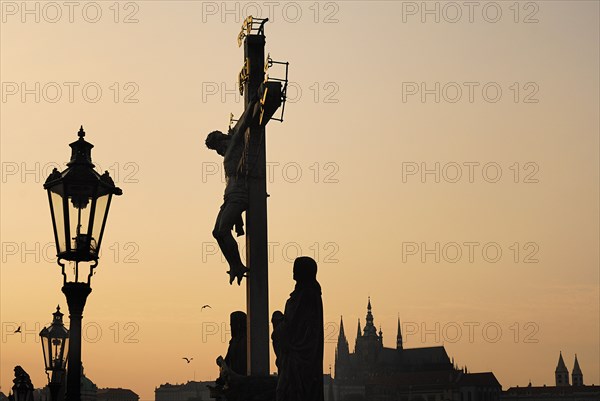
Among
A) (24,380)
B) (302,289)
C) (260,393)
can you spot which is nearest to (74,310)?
(302,289)

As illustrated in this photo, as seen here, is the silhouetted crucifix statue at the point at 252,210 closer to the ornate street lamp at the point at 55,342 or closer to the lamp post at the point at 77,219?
the ornate street lamp at the point at 55,342

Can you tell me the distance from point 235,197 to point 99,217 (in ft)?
18.9

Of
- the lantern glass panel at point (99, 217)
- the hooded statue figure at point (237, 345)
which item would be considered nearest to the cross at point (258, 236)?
the hooded statue figure at point (237, 345)

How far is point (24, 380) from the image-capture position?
15141 mm

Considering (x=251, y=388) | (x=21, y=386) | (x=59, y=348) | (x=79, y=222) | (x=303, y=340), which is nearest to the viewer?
(x=79, y=222)

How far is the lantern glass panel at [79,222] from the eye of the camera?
8.75 metres

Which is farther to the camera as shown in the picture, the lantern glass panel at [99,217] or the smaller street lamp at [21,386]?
the smaller street lamp at [21,386]

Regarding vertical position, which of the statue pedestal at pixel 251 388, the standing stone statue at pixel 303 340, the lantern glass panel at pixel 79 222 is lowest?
the statue pedestal at pixel 251 388

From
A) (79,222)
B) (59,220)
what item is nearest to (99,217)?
(79,222)

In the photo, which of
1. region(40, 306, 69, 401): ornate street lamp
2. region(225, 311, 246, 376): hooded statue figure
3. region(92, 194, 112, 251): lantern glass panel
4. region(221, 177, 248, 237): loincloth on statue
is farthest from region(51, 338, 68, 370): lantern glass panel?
region(92, 194, 112, 251): lantern glass panel

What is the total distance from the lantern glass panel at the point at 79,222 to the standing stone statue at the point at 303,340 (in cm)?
298

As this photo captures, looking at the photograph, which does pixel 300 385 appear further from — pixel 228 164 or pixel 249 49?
pixel 249 49

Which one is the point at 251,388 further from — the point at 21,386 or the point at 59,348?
the point at 21,386

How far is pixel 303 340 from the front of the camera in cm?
1111
